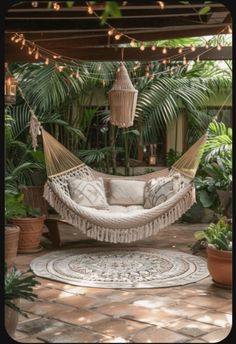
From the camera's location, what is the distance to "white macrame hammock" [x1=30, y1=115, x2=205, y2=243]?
4.07m

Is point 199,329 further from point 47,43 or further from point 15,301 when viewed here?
point 47,43

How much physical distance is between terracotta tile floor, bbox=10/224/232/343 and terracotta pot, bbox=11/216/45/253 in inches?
33.5

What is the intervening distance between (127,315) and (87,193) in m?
1.86

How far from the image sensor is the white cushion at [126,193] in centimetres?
479

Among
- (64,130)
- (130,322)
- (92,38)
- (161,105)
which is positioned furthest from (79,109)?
(130,322)

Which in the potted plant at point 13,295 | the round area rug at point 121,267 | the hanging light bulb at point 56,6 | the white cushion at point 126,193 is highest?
the hanging light bulb at point 56,6

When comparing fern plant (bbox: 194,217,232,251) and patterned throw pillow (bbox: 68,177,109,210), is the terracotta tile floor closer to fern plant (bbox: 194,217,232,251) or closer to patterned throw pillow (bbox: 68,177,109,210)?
fern plant (bbox: 194,217,232,251)

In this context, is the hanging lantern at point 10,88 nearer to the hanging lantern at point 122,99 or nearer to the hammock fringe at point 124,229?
the hanging lantern at point 122,99

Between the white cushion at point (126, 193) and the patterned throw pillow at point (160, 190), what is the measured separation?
0.09 m

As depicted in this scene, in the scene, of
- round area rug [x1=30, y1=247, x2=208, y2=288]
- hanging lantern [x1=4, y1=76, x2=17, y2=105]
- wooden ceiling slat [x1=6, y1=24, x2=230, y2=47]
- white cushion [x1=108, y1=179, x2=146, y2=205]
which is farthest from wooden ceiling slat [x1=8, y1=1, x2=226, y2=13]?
white cushion [x1=108, y1=179, x2=146, y2=205]

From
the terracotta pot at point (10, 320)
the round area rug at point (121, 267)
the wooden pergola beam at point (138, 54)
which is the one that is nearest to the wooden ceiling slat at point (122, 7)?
the wooden pergola beam at point (138, 54)

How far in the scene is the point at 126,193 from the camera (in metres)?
4.80

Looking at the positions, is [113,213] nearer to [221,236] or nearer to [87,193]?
[87,193]

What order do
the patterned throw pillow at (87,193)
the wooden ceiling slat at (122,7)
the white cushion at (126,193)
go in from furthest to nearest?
the white cushion at (126,193) < the patterned throw pillow at (87,193) < the wooden ceiling slat at (122,7)
